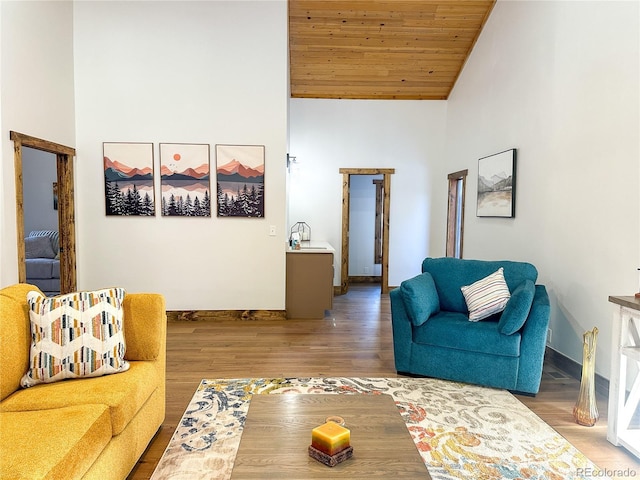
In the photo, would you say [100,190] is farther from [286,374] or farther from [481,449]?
[481,449]

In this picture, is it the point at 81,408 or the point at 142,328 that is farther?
the point at 142,328

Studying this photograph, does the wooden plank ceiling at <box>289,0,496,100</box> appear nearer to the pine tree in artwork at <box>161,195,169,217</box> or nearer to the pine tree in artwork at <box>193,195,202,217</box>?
the pine tree in artwork at <box>193,195,202,217</box>

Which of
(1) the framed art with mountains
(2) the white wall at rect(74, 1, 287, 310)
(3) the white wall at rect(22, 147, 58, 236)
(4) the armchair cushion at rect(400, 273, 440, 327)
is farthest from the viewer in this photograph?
(3) the white wall at rect(22, 147, 58, 236)

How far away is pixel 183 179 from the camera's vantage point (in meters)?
5.03

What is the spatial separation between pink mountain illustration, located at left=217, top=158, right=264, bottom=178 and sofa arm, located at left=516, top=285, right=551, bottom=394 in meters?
3.36

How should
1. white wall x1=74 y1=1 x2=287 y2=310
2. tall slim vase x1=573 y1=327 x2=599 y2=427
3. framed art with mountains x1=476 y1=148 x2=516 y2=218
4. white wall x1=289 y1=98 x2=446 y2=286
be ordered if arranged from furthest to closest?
white wall x1=289 y1=98 x2=446 y2=286, white wall x1=74 y1=1 x2=287 y2=310, framed art with mountains x1=476 y1=148 x2=516 y2=218, tall slim vase x1=573 y1=327 x2=599 y2=427

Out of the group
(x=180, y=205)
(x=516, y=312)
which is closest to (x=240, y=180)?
(x=180, y=205)

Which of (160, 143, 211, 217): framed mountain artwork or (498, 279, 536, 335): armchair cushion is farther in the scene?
(160, 143, 211, 217): framed mountain artwork

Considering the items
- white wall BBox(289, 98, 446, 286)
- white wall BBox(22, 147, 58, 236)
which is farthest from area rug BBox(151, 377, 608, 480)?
white wall BBox(22, 147, 58, 236)

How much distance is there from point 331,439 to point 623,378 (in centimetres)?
194

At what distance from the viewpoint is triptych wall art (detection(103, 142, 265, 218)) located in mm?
4957

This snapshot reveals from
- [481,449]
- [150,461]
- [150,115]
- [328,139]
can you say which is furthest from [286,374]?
[328,139]

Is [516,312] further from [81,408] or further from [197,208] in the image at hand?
[197,208]

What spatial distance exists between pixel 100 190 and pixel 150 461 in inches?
145
